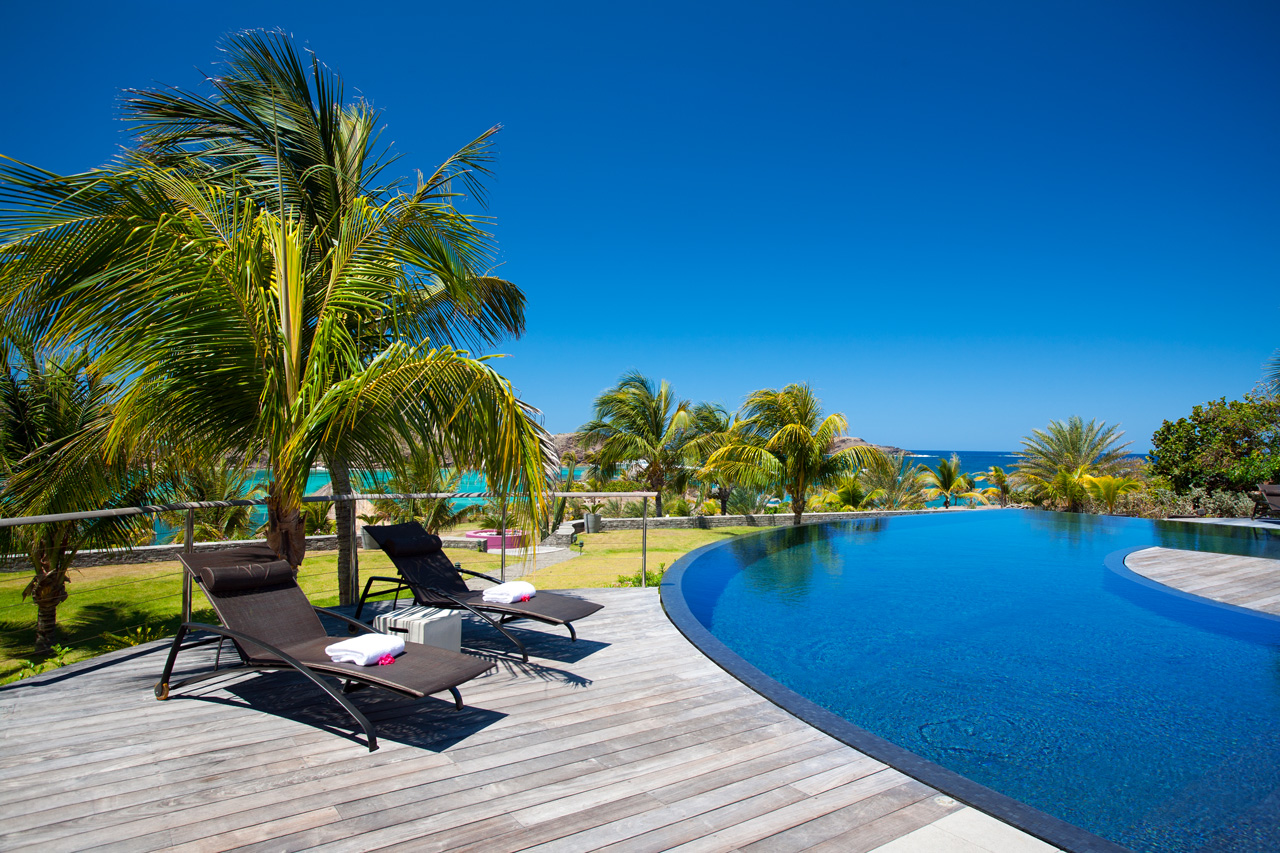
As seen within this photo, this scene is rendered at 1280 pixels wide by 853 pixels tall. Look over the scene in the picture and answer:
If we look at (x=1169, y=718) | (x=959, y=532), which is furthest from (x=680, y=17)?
(x=1169, y=718)

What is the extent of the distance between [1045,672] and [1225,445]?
18.0m

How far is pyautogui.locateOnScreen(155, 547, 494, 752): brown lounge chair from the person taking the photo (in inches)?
118

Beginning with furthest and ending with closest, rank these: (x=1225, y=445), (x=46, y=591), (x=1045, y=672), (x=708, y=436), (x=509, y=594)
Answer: (x=708, y=436) < (x=1225, y=445) < (x=46, y=591) < (x=1045, y=672) < (x=509, y=594)

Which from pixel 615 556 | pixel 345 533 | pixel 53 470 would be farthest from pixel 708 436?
pixel 53 470

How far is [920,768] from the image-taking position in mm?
2797

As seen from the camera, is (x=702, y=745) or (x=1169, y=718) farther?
(x=1169, y=718)

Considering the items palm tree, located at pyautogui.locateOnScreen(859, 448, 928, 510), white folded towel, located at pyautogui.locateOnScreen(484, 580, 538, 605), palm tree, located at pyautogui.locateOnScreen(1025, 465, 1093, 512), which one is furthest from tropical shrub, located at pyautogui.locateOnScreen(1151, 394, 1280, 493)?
white folded towel, located at pyautogui.locateOnScreen(484, 580, 538, 605)

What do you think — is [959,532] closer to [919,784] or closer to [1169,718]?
[1169,718]

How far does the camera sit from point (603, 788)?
102 inches

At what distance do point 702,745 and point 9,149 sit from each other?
203 inches

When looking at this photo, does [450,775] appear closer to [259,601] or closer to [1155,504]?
[259,601]

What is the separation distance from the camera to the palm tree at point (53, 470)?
4.77 metres

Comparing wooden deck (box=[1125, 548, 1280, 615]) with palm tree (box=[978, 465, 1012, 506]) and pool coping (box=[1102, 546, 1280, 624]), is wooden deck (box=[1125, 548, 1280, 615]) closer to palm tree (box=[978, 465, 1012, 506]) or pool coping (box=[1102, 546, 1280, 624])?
pool coping (box=[1102, 546, 1280, 624])

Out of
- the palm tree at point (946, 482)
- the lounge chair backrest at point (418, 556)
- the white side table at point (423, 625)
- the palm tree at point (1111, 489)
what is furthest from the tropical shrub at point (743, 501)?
the white side table at point (423, 625)
